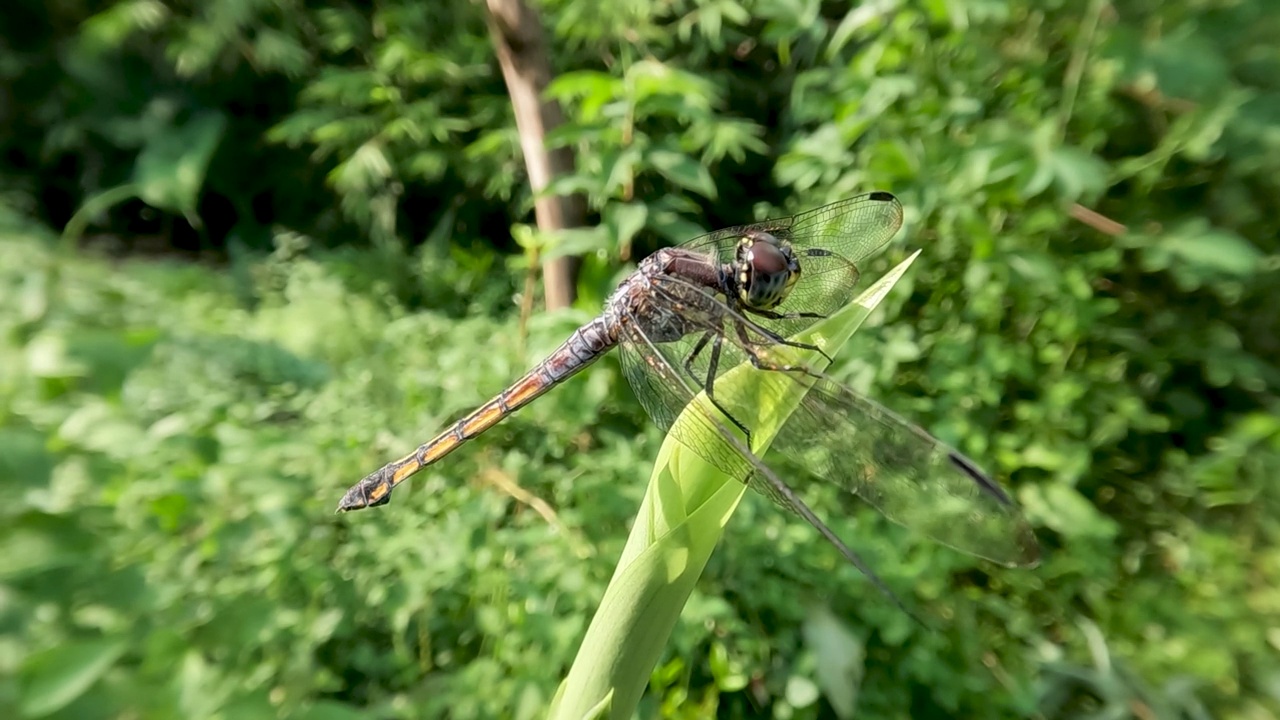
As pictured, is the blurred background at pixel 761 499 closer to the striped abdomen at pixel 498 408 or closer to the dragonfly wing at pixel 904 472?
the striped abdomen at pixel 498 408

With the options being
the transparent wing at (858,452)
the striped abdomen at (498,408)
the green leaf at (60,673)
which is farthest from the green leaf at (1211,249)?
the green leaf at (60,673)

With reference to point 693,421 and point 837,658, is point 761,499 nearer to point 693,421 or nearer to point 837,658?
point 837,658

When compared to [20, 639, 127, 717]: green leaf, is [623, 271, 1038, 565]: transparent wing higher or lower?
lower

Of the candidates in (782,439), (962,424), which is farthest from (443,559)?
(962,424)

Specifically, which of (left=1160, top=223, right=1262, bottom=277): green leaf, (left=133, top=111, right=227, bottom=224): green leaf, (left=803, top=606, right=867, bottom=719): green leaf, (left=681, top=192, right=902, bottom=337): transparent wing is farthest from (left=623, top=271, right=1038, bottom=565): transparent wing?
(left=133, top=111, right=227, bottom=224): green leaf

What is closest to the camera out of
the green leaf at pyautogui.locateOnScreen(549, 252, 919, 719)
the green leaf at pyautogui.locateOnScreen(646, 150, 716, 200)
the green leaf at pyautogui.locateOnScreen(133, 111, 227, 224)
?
the green leaf at pyautogui.locateOnScreen(549, 252, 919, 719)

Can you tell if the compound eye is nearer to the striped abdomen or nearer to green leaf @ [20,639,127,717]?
the striped abdomen
